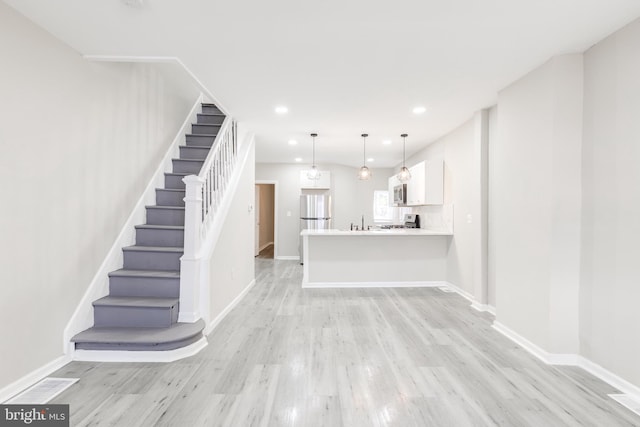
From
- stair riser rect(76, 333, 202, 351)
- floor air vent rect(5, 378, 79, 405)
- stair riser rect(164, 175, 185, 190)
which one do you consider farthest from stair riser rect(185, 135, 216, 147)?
floor air vent rect(5, 378, 79, 405)

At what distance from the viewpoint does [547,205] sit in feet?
8.35

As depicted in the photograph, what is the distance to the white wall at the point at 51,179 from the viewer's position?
201cm

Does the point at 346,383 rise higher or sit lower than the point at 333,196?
lower

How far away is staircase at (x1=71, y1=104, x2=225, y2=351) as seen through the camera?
99.1 inches

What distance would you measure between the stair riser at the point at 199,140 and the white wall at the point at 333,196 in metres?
3.22

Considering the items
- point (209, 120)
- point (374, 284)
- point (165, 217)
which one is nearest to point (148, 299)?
point (165, 217)

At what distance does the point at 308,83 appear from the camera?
3.04 m

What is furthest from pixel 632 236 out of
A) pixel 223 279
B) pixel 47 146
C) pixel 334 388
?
pixel 47 146

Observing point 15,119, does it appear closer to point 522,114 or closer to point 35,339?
point 35,339

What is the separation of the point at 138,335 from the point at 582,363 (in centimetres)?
373

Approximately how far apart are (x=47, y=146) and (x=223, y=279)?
2050 millimetres

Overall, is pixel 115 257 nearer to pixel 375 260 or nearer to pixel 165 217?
pixel 165 217

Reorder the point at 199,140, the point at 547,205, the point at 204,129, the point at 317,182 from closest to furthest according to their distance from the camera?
the point at 547,205 < the point at 199,140 < the point at 204,129 < the point at 317,182

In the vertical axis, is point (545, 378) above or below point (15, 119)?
below
